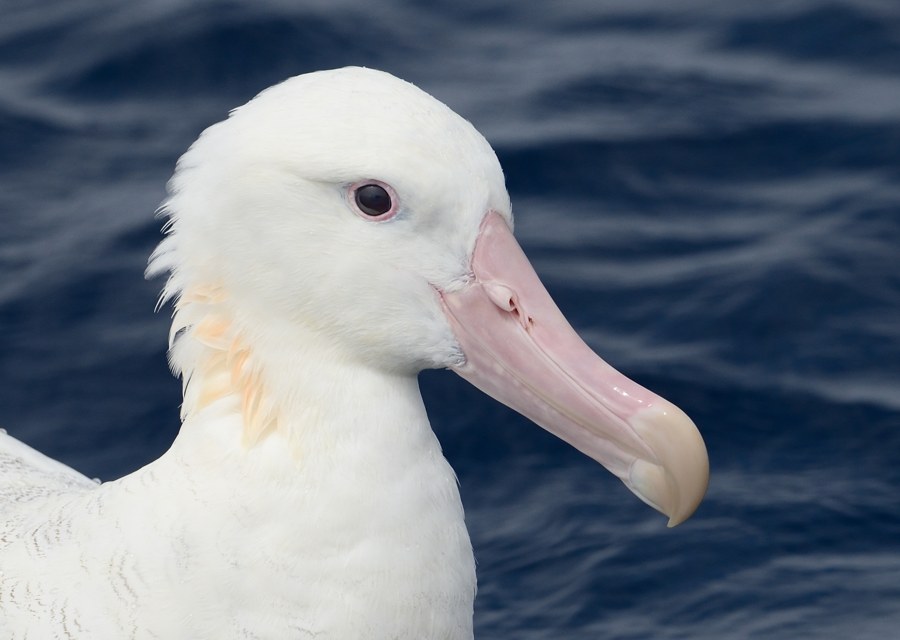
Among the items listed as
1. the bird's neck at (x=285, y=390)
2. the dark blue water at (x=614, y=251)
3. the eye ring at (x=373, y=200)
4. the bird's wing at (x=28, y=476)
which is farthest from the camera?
the dark blue water at (x=614, y=251)

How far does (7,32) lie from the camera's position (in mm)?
9727

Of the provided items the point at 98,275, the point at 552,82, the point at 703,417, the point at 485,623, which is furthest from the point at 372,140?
the point at 552,82

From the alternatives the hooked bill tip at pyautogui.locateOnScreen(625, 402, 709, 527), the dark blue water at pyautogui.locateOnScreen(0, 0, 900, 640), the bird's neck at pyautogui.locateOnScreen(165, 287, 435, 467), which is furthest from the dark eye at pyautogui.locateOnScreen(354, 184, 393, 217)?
the dark blue water at pyautogui.locateOnScreen(0, 0, 900, 640)

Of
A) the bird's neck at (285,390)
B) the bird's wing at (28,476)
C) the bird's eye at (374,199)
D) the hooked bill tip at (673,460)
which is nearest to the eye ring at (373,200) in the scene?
the bird's eye at (374,199)

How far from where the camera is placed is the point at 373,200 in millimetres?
4059

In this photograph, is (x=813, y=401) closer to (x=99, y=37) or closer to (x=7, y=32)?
(x=99, y=37)

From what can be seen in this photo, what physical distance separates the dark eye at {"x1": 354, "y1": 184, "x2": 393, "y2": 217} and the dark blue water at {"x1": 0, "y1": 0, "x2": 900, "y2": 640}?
9.11 ft

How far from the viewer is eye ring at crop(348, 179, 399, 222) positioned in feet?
13.3

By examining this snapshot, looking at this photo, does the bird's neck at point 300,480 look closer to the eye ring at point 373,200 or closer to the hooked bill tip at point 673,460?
the eye ring at point 373,200

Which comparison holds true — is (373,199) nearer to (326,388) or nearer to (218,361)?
(326,388)

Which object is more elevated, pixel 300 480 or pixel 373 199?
pixel 373 199

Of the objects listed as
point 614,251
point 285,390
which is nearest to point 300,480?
point 285,390

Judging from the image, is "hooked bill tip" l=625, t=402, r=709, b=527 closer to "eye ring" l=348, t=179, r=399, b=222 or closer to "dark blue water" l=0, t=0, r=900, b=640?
"eye ring" l=348, t=179, r=399, b=222

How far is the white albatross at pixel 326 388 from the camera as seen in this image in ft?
13.4
